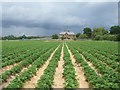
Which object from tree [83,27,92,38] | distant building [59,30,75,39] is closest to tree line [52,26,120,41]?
tree [83,27,92,38]

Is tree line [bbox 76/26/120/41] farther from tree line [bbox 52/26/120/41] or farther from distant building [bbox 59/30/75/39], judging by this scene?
distant building [bbox 59/30/75/39]

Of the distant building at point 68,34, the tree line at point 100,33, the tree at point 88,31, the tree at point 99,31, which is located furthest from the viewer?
the distant building at point 68,34

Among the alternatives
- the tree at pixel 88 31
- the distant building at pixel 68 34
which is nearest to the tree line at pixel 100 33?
the tree at pixel 88 31

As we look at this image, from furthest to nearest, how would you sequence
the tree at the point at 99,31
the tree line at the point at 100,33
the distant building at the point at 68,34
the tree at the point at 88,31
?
the distant building at the point at 68,34 → the tree at the point at 88,31 → the tree at the point at 99,31 → the tree line at the point at 100,33

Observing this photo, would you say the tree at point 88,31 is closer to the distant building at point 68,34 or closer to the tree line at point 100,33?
the tree line at point 100,33

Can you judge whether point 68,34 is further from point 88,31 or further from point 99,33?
point 99,33

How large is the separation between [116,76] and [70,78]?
201 cm

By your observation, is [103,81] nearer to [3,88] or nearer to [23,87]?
[23,87]

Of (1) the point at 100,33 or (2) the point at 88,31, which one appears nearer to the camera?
(1) the point at 100,33

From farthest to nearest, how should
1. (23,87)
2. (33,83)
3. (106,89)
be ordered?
(33,83)
(23,87)
(106,89)

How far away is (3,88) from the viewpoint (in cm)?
912

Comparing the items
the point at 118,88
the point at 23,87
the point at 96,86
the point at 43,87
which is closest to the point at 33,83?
the point at 23,87

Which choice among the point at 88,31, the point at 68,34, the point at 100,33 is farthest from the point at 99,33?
the point at 68,34

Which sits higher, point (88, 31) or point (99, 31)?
point (88, 31)
